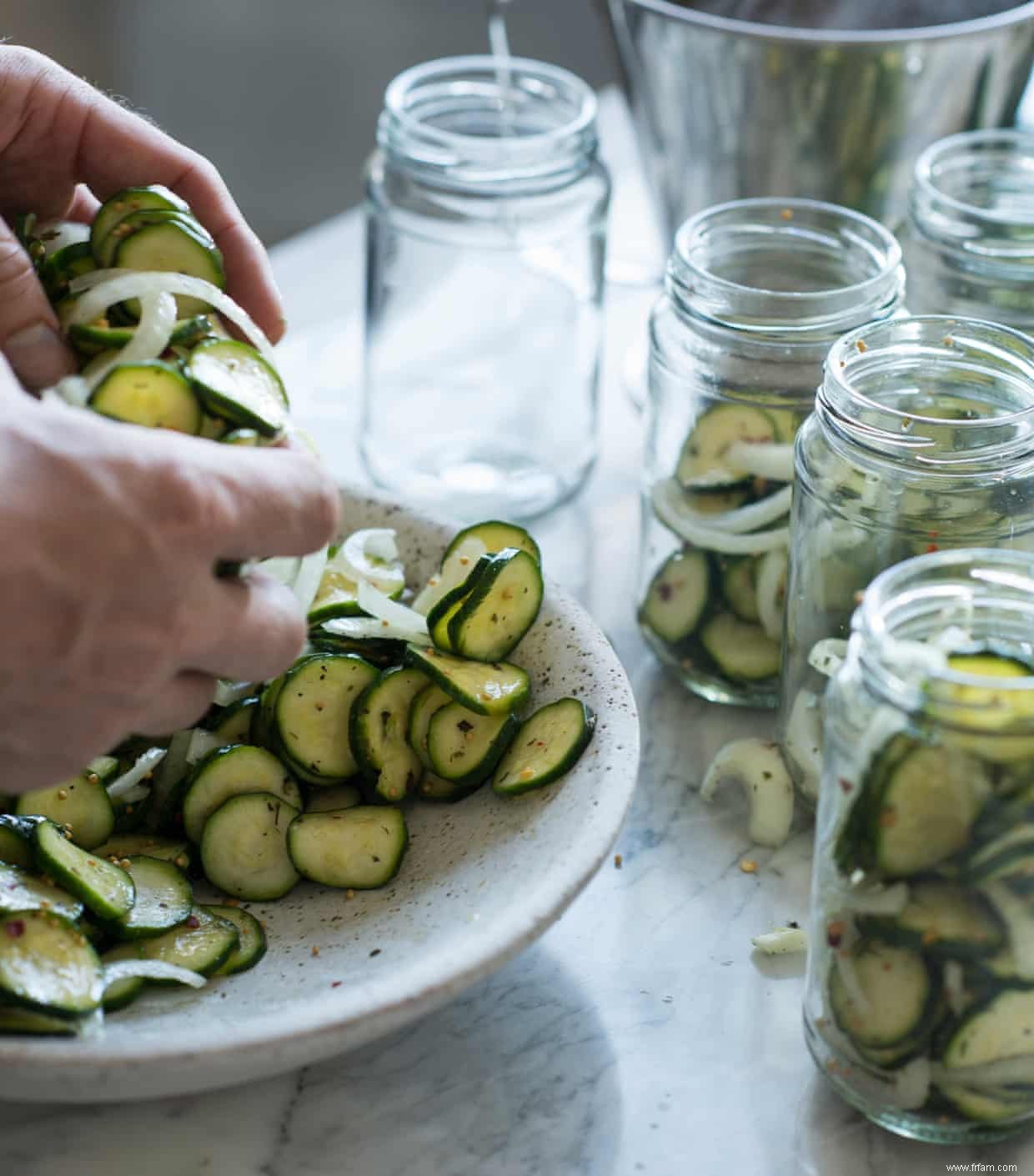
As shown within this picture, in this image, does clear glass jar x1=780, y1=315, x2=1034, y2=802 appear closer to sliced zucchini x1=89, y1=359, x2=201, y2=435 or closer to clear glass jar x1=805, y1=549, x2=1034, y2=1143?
clear glass jar x1=805, y1=549, x2=1034, y2=1143

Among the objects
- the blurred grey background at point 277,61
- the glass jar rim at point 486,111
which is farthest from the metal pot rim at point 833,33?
the blurred grey background at point 277,61

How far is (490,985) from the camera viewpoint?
0.98 meters

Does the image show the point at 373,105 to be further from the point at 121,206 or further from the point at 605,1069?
the point at 605,1069

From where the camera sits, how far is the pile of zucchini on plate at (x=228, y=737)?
851mm

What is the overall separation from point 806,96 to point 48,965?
1.06 meters

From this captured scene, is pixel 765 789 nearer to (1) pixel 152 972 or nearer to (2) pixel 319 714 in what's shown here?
(2) pixel 319 714

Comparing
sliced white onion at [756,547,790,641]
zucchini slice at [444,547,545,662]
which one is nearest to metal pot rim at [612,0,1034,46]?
sliced white onion at [756,547,790,641]

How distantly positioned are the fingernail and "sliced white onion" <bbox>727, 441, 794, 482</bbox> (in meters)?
0.52

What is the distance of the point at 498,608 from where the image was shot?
41.0 inches

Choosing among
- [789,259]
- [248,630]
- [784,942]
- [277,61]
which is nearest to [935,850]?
[784,942]

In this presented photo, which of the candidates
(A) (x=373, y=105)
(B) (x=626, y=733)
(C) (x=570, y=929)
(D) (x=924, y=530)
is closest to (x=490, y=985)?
(C) (x=570, y=929)

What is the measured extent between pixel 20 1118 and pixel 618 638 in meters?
0.66

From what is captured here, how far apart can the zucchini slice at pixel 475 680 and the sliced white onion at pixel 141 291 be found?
22 centimetres

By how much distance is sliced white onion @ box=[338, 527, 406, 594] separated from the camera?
1144mm
